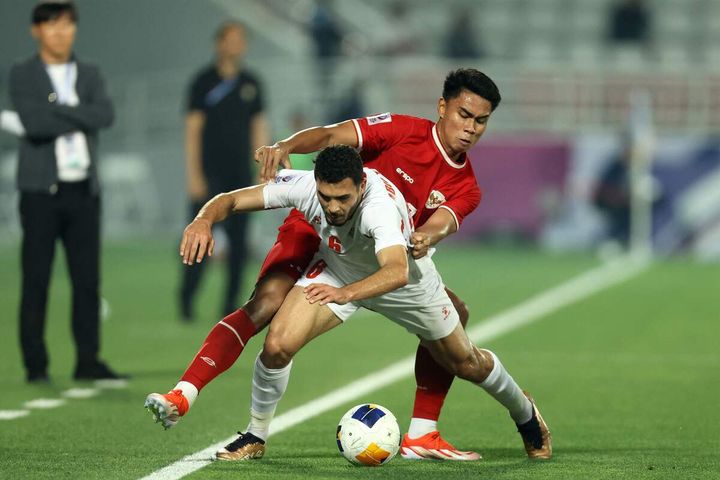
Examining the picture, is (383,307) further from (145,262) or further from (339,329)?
(145,262)

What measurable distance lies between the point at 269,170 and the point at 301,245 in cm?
50

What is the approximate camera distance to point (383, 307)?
6.91 m

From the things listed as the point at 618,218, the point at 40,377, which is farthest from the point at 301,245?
the point at 618,218

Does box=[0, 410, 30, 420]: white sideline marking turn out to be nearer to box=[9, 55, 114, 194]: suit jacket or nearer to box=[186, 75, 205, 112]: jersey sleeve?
box=[9, 55, 114, 194]: suit jacket

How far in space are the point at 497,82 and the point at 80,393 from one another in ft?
55.7

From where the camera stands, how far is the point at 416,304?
6844 mm

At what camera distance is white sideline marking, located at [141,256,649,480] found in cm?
680

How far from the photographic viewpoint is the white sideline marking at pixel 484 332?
22.3ft

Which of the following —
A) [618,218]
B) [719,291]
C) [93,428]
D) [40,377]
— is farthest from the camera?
[618,218]

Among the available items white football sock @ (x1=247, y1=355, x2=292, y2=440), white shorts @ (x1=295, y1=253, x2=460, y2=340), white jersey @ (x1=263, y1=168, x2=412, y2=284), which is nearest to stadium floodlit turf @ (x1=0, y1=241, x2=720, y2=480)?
white football sock @ (x1=247, y1=355, x2=292, y2=440)

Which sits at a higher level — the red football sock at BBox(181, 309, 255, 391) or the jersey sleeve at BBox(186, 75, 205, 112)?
the jersey sleeve at BBox(186, 75, 205, 112)

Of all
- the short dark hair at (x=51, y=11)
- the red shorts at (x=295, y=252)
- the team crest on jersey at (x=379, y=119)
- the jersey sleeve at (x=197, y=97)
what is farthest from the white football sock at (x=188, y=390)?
the jersey sleeve at (x=197, y=97)

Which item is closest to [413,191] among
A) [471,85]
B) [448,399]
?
[471,85]

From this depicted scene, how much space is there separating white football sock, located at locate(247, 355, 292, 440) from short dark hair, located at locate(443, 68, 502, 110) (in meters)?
1.48
